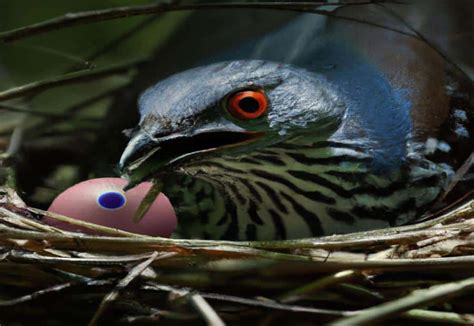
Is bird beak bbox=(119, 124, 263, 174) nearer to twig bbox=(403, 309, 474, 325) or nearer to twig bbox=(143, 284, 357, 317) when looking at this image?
twig bbox=(143, 284, 357, 317)

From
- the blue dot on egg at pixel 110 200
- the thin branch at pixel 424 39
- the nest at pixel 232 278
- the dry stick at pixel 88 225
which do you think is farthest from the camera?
the thin branch at pixel 424 39

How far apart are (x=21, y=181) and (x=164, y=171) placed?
17.6 inches

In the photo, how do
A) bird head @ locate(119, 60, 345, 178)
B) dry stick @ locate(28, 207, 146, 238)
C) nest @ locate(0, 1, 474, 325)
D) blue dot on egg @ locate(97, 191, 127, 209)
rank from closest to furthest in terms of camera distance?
nest @ locate(0, 1, 474, 325) → dry stick @ locate(28, 207, 146, 238) → bird head @ locate(119, 60, 345, 178) → blue dot on egg @ locate(97, 191, 127, 209)

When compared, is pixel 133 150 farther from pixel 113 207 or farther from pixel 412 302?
pixel 412 302

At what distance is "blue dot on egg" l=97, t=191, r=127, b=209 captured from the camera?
1.51 metres

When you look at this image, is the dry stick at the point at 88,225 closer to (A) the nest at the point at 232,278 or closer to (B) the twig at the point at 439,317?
(A) the nest at the point at 232,278

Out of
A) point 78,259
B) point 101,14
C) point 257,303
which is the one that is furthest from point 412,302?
point 101,14

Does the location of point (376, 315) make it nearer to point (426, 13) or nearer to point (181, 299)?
point (181, 299)

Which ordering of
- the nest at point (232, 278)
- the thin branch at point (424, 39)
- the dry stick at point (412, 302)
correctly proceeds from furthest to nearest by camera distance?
the thin branch at point (424, 39) < the nest at point (232, 278) < the dry stick at point (412, 302)

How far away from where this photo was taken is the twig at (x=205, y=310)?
3.42ft

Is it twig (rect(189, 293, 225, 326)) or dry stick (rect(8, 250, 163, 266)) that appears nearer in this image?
twig (rect(189, 293, 225, 326))

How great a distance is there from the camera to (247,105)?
4.73 feet

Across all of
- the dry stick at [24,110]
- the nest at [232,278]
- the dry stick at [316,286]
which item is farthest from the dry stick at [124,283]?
the dry stick at [24,110]

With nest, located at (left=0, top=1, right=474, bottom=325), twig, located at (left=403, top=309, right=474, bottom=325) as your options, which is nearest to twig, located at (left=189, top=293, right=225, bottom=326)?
nest, located at (left=0, top=1, right=474, bottom=325)
